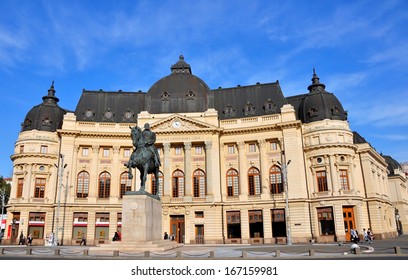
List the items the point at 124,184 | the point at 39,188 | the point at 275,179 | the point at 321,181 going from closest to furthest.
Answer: the point at 321,181, the point at 275,179, the point at 39,188, the point at 124,184

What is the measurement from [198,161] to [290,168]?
14.0m

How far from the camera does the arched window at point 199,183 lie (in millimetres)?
53897

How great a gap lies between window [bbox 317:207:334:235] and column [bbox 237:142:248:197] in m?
11.0

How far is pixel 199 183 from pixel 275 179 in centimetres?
1151

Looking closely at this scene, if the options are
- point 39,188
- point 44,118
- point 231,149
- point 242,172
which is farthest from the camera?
point 44,118

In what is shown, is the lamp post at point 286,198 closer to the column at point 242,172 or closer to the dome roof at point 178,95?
the column at point 242,172

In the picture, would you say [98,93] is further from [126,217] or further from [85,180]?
[126,217]

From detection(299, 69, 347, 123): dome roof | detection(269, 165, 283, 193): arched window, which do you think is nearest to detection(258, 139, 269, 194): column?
detection(269, 165, 283, 193): arched window

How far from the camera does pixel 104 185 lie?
2205 inches

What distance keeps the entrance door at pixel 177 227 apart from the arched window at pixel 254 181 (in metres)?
11.3

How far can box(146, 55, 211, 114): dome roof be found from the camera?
5747cm

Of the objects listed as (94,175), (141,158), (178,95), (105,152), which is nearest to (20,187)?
(94,175)

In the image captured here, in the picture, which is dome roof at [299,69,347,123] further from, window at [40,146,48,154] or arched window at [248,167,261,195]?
window at [40,146,48,154]

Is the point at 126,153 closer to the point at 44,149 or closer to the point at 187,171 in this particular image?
the point at 187,171
